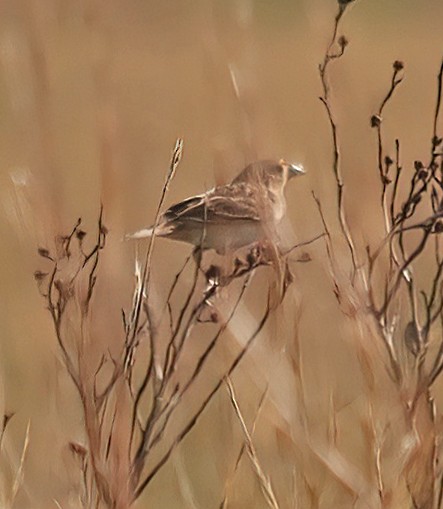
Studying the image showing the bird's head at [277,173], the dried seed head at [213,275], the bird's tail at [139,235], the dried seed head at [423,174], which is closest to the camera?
the dried seed head at [423,174]

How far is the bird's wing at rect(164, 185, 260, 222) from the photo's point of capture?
149 inches

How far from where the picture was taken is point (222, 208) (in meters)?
3.87

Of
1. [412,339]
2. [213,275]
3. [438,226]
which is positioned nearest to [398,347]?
[412,339]

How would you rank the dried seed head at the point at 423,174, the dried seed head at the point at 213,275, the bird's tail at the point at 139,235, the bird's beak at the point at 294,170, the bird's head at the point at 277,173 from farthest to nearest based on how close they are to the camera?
the bird's beak at the point at 294,170, the bird's head at the point at 277,173, the bird's tail at the point at 139,235, the dried seed head at the point at 213,275, the dried seed head at the point at 423,174

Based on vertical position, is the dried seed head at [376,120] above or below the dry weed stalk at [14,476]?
above

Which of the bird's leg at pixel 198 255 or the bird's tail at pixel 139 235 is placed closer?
the bird's leg at pixel 198 255

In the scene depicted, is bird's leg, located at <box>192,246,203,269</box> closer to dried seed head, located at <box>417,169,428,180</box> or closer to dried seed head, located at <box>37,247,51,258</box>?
dried seed head, located at <box>37,247,51,258</box>

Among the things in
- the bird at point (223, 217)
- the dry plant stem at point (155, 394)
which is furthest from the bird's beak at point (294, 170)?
the dry plant stem at point (155, 394)

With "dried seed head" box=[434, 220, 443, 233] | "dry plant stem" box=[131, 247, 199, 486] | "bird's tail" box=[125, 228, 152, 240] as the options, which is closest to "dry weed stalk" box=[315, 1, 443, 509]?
"dried seed head" box=[434, 220, 443, 233]

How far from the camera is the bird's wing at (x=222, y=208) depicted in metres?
3.77

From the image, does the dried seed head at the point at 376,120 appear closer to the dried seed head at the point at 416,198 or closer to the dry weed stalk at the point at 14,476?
the dried seed head at the point at 416,198

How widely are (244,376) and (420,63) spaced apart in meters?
11.5

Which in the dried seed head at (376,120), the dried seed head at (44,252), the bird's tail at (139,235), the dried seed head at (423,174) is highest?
the dried seed head at (376,120)

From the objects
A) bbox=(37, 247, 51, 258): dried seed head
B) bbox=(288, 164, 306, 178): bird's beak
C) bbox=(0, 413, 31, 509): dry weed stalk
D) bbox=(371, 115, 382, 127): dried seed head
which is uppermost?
bbox=(371, 115, 382, 127): dried seed head
